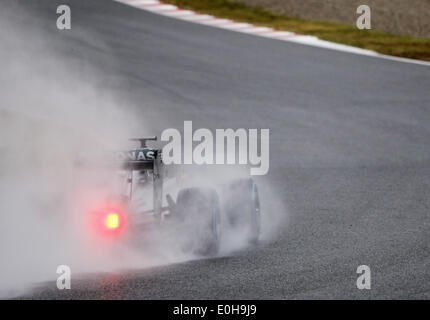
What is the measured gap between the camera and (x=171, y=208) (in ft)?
30.9

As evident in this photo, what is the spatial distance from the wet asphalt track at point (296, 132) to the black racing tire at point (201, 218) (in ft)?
0.67

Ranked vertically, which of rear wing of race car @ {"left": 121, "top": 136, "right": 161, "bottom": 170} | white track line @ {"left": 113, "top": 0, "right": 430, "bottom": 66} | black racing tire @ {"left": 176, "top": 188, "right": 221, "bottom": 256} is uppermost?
white track line @ {"left": 113, "top": 0, "right": 430, "bottom": 66}

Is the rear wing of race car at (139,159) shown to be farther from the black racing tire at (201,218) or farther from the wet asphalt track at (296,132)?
the wet asphalt track at (296,132)

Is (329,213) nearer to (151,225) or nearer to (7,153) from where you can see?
(151,225)

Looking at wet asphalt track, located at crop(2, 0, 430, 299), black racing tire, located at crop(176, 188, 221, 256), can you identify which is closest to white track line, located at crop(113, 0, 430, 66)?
wet asphalt track, located at crop(2, 0, 430, 299)

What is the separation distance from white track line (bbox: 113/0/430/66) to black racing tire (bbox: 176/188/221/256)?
11507mm

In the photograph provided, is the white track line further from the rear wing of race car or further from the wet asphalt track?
the rear wing of race car

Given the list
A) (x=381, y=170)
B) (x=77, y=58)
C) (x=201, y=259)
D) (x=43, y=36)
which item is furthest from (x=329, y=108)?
(x=201, y=259)

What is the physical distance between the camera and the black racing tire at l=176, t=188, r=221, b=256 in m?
9.27

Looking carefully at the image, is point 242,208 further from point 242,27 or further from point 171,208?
point 242,27

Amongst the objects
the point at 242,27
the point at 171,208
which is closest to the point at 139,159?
the point at 171,208

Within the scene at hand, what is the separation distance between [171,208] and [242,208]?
0.81 m

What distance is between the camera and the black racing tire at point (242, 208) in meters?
9.84

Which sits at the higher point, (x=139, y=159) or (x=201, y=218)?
(x=139, y=159)
